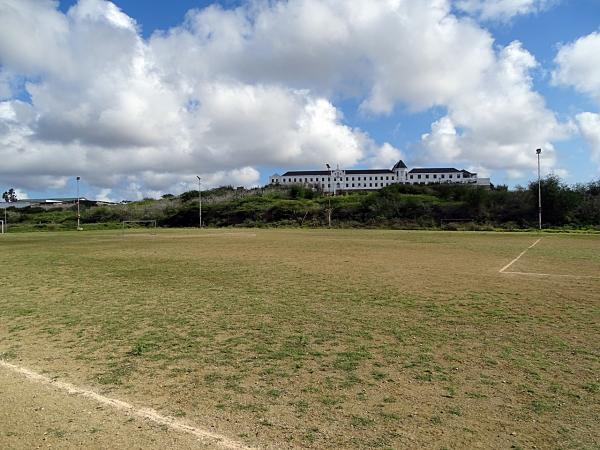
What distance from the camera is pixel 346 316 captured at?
8.54 m

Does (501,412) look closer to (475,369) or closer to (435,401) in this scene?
(435,401)

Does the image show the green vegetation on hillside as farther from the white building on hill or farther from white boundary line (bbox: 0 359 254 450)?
white boundary line (bbox: 0 359 254 450)

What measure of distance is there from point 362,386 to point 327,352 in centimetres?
128

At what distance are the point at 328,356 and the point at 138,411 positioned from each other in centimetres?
258

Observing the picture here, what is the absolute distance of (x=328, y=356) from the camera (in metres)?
6.14

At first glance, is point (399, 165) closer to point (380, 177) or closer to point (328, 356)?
point (380, 177)

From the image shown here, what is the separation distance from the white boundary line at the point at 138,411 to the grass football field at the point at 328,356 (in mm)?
94

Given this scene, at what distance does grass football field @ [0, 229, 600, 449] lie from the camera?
409 centimetres

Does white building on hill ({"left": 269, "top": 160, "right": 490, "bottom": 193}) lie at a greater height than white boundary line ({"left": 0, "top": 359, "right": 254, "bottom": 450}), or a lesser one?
greater

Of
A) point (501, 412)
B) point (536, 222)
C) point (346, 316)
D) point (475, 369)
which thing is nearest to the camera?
point (501, 412)

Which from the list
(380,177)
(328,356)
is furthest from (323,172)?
(328,356)

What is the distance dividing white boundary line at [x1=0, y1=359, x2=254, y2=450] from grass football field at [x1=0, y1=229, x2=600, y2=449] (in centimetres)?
9

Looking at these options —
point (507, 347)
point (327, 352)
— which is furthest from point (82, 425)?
point (507, 347)

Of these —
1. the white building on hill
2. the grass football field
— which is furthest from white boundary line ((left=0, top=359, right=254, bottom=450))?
the white building on hill
